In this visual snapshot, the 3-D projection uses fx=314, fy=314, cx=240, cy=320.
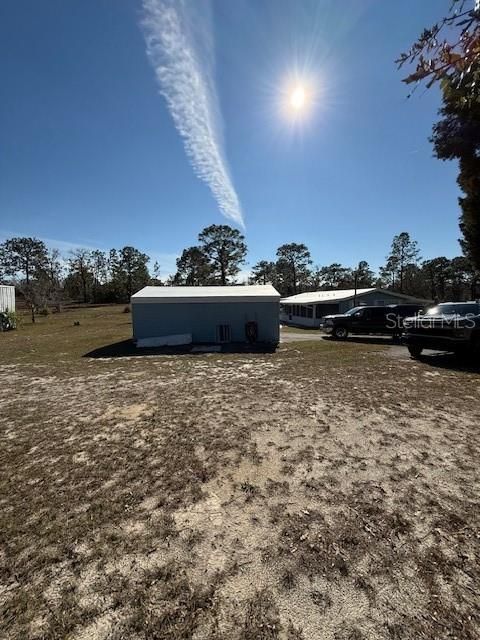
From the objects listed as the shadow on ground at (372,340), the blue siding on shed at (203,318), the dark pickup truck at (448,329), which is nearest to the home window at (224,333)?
the blue siding on shed at (203,318)

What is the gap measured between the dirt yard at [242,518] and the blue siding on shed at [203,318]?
8.35 m

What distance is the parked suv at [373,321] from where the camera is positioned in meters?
14.7

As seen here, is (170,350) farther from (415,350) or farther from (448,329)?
(448,329)

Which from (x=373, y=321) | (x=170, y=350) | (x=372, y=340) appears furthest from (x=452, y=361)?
(x=170, y=350)

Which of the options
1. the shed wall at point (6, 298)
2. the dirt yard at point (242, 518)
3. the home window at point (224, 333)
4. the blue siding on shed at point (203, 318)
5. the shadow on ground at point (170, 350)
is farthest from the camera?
the shed wall at point (6, 298)

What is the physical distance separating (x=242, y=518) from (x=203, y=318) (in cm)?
1194

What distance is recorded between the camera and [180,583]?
2066 mm

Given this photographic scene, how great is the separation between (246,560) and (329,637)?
70 centimetres

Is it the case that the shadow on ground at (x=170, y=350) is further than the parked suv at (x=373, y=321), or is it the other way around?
the parked suv at (x=373, y=321)

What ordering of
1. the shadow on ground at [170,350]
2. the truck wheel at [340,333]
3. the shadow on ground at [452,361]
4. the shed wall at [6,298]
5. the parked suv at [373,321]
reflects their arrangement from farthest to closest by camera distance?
1. the shed wall at [6,298]
2. the truck wheel at [340,333]
3. the parked suv at [373,321]
4. the shadow on ground at [170,350]
5. the shadow on ground at [452,361]

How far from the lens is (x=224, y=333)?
1450cm

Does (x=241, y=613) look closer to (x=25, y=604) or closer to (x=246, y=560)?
(x=246, y=560)

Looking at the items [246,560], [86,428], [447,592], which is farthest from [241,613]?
[86,428]

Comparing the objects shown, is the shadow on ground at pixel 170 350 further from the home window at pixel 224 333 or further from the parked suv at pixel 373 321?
the parked suv at pixel 373 321
